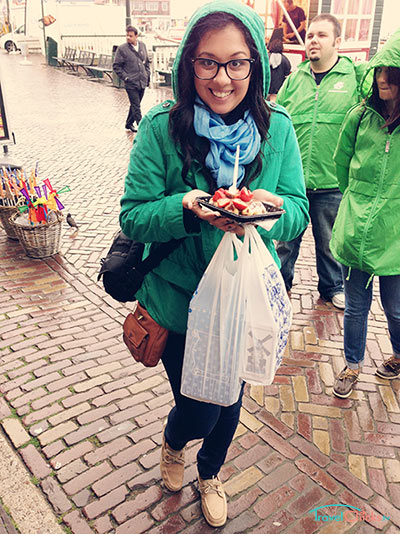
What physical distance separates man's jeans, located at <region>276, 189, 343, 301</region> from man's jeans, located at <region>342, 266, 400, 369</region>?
106 cm

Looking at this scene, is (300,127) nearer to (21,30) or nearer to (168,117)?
(168,117)

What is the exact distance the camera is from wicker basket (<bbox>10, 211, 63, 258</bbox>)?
4875mm

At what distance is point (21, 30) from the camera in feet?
98.6

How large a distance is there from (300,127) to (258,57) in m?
2.25

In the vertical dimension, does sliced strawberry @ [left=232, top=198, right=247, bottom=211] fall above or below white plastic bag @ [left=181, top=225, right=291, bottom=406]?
above

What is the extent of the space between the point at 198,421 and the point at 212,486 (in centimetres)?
52

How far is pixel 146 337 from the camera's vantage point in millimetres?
2023

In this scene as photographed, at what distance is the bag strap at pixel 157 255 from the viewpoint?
192 cm

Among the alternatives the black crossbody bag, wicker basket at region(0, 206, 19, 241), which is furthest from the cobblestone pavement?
the black crossbody bag

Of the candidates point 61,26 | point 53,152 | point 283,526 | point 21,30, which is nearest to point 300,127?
point 283,526

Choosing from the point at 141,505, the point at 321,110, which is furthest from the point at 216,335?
the point at 321,110

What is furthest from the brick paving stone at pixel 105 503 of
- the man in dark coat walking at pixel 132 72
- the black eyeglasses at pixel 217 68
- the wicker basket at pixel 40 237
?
the man in dark coat walking at pixel 132 72

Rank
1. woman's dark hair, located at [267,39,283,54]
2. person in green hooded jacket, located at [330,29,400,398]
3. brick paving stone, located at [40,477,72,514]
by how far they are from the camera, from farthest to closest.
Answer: woman's dark hair, located at [267,39,283,54]
person in green hooded jacket, located at [330,29,400,398]
brick paving stone, located at [40,477,72,514]

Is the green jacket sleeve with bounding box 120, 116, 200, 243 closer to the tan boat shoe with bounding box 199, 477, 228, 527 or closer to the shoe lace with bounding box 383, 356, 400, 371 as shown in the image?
the tan boat shoe with bounding box 199, 477, 228, 527
